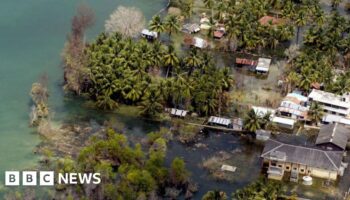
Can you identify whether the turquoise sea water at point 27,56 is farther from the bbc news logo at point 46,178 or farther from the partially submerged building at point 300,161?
the partially submerged building at point 300,161

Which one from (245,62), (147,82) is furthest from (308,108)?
(147,82)

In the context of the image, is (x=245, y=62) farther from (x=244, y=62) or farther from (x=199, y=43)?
(x=199, y=43)

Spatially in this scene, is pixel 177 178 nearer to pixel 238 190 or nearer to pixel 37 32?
pixel 238 190

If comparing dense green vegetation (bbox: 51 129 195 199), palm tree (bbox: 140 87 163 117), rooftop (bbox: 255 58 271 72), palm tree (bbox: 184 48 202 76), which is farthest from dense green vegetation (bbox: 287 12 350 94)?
dense green vegetation (bbox: 51 129 195 199)

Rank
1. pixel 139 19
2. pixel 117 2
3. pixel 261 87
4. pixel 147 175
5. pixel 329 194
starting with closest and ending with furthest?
pixel 147 175, pixel 329 194, pixel 261 87, pixel 139 19, pixel 117 2

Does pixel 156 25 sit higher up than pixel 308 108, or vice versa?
pixel 156 25

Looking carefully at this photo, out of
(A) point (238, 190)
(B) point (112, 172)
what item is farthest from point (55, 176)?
(A) point (238, 190)

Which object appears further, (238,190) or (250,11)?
(250,11)
